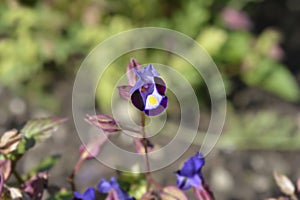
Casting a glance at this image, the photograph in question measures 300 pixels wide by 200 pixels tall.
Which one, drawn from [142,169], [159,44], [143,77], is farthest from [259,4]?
[143,77]

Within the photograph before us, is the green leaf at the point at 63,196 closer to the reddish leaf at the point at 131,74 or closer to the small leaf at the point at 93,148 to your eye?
the small leaf at the point at 93,148

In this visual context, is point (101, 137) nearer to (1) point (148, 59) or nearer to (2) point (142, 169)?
(2) point (142, 169)

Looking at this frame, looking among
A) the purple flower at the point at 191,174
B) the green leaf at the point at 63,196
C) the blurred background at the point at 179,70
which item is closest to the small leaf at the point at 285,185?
the purple flower at the point at 191,174

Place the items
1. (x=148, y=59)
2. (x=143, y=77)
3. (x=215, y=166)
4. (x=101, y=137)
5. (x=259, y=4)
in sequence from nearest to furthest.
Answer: (x=143, y=77) → (x=101, y=137) → (x=215, y=166) → (x=148, y=59) → (x=259, y=4)

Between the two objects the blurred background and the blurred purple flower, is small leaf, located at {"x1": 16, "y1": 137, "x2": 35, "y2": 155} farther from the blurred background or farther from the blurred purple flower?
the blurred purple flower

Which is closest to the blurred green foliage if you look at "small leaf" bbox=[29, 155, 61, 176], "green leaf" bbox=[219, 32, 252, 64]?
"green leaf" bbox=[219, 32, 252, 64]

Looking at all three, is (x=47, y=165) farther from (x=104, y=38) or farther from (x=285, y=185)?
(x=104, y=38)
